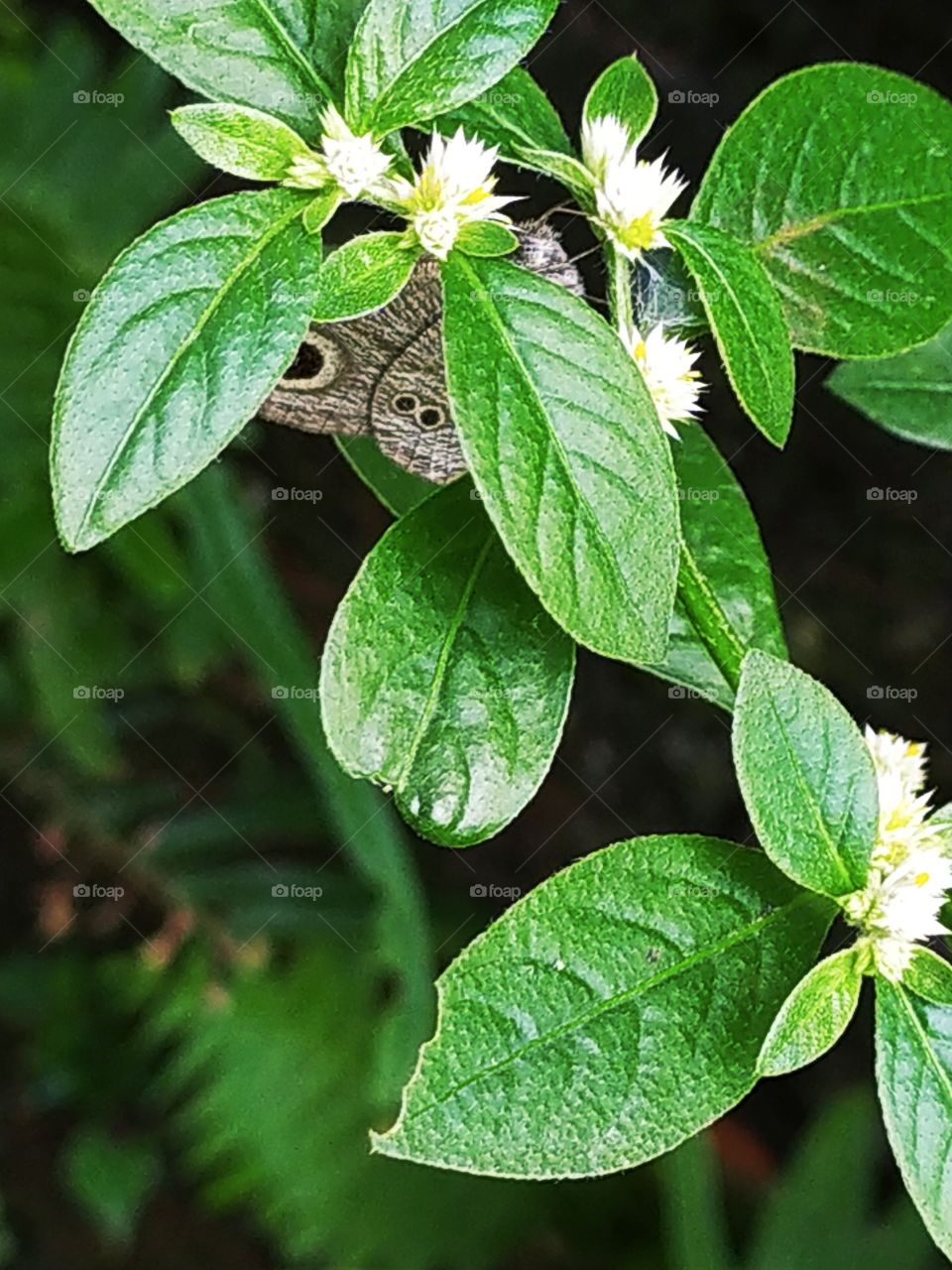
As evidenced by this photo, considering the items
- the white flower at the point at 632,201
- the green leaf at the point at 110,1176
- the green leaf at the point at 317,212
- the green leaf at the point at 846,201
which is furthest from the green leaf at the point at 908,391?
the green leaf at the point at 110,1176

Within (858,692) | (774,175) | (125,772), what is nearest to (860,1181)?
(858,692)

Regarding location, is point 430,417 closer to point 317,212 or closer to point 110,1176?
point 317,212

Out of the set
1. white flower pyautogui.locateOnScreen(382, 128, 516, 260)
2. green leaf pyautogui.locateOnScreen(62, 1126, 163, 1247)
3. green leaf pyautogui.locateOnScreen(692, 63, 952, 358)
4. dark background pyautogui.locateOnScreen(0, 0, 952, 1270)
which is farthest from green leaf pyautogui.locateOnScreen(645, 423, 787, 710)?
green leaf pyautogui.locateOnScreen(62, 1126, 163, 1247)

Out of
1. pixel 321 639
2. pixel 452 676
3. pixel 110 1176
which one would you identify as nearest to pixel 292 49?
pixel 452 676

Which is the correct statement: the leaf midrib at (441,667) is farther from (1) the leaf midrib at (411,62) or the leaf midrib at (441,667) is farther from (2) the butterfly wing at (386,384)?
(1) the leaf midrib at (411,62)

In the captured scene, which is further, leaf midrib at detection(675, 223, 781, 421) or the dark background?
the dark background

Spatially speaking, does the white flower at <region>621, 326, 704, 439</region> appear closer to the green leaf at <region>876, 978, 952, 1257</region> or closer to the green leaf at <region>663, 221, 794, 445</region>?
the green leaf at <region>663, 221, 794, 445</region>
